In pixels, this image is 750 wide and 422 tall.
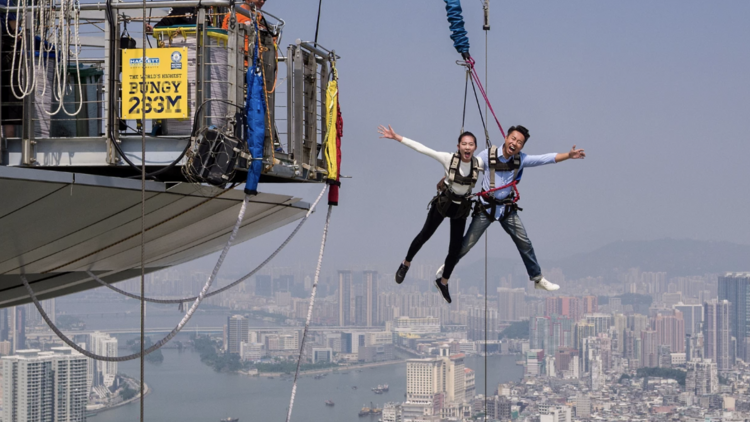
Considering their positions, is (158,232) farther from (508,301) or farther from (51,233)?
(508,301)

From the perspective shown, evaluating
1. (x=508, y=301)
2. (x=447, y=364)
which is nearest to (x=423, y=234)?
(x=447, y=364)

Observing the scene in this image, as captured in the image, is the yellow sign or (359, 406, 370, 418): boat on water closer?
the yellow sign

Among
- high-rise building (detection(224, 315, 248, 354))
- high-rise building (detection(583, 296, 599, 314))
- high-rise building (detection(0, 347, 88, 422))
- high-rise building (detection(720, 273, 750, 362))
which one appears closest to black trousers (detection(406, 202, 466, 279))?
high-rise building (detection(0, 347, 88, 422))

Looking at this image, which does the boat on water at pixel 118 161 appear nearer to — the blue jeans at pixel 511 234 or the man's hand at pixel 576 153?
the blue jeans at pixel 511 234

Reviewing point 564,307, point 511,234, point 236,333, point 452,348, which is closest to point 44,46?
point 511,234

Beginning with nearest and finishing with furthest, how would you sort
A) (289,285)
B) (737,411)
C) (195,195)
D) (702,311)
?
1. (195,195)
2. (737,411)
3. (702,311)
4. (289,285)

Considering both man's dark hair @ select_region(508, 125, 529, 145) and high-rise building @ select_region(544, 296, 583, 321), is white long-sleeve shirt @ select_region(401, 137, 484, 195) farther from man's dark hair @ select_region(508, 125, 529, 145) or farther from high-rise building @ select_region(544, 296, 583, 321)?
high-rise building @ select_region(544, 296, 583, 321)

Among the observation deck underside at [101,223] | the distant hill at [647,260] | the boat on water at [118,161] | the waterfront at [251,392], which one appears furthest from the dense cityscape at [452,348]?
the boat on water at [118,161]
